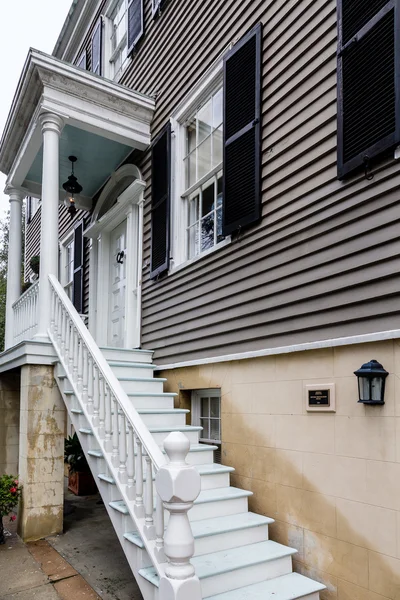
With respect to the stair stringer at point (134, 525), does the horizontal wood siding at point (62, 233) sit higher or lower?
higher

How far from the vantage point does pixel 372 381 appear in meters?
2.62

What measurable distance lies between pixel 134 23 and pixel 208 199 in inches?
132

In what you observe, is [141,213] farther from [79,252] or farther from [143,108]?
[79,252]

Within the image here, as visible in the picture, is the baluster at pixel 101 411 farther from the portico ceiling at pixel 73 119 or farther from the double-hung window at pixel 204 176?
the portico ceiling at pixel 73 119

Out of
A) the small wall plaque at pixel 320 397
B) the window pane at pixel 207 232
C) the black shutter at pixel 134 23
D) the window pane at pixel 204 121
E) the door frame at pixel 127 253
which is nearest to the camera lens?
the small wall plaque at pixel 320 397

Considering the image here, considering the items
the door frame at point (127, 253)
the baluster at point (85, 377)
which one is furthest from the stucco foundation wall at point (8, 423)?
the baluster at point (85, 377)

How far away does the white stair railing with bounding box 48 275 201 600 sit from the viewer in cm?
211

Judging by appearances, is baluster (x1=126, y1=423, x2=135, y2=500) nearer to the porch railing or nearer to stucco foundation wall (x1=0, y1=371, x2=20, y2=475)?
the porch railing

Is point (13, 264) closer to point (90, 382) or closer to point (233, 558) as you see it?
point (90, 382)

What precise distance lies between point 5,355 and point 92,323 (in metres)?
1.82

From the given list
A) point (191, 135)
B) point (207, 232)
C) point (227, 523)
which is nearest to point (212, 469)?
point (227, 523)

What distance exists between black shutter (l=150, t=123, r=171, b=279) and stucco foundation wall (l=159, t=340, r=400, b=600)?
1.85 meters

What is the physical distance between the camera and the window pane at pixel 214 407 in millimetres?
4469

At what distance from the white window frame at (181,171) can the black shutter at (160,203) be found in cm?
6
